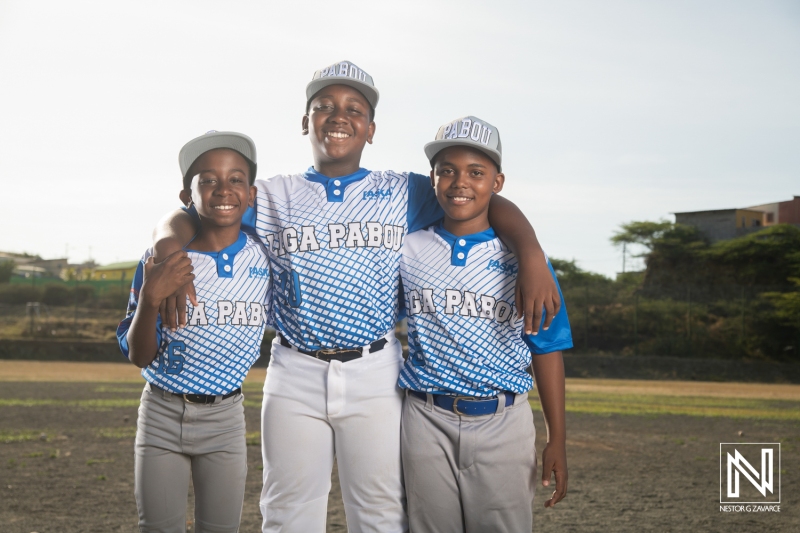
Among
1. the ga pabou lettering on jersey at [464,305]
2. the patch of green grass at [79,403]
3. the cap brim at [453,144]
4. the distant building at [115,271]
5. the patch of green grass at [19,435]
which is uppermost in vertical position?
the distant building at [115,271]

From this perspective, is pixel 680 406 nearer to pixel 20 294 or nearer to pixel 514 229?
pixel 514 229

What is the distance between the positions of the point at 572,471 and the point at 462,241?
5.08m

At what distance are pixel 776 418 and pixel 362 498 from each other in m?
11.1

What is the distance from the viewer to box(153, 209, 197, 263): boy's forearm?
3160 millimetres

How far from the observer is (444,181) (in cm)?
318

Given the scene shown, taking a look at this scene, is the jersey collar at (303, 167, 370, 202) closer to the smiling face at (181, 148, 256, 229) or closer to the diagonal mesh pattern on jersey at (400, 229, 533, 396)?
the smiling face at (181, 148, 256, 229)

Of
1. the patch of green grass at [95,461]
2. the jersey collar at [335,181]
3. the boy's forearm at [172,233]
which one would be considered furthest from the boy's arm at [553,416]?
the patch of green grass at [95,461]

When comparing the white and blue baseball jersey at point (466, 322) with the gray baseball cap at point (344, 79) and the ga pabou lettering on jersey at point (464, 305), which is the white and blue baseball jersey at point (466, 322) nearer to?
the ga pabou lettering on jersey at point (464, 305)

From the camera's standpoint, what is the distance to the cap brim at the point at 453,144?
3.15 m

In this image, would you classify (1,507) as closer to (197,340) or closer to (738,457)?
(197,340)

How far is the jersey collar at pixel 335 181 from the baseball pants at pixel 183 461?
3.09 feet

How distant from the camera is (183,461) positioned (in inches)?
128

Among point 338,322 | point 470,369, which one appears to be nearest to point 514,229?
point 470,369

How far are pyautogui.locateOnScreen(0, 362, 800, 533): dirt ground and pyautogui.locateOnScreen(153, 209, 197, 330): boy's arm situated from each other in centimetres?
290
